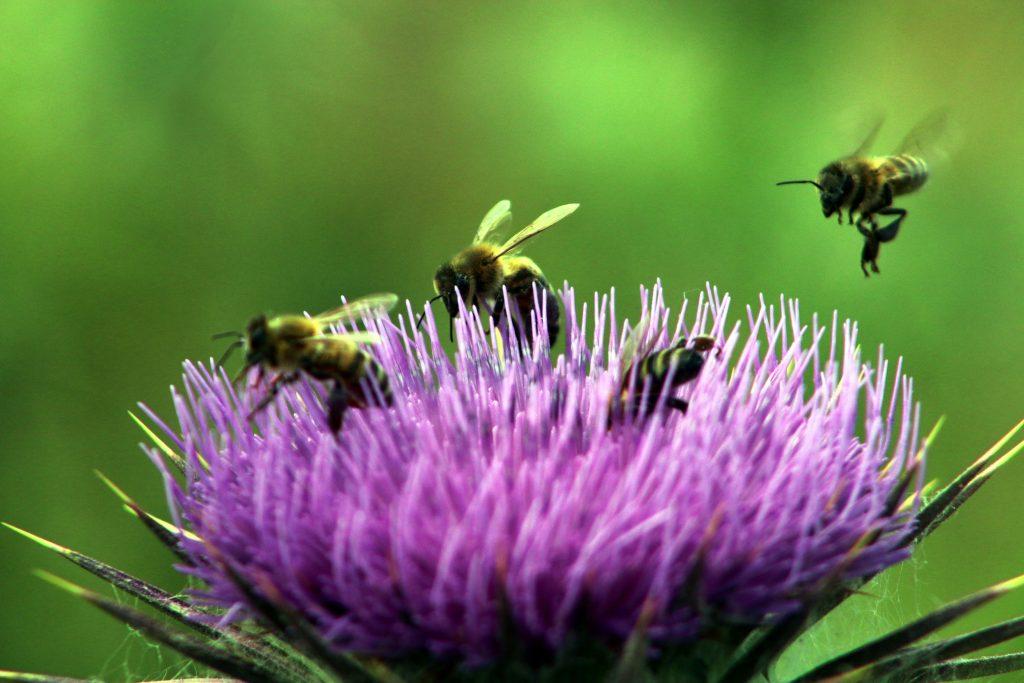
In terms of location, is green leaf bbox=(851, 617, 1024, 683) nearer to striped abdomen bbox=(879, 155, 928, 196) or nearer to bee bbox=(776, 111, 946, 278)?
bee bbox=(776, 111, 946, 278)

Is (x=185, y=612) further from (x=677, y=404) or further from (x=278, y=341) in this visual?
(x=677, y=404)

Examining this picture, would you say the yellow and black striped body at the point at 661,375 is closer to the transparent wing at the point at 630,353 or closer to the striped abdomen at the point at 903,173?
the transparent wing at the point at 630,353

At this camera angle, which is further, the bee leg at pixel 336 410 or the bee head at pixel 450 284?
the bee head at pixel 450 284

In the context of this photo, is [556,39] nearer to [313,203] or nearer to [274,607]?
[313,203]

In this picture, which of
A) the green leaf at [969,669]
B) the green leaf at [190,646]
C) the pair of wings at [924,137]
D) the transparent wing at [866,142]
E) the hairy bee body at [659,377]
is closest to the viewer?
the green leaf at [190,646]

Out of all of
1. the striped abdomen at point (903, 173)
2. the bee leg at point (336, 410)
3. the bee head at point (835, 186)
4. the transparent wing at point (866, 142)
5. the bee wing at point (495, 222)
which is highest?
the transparent wing at point (866, 142)

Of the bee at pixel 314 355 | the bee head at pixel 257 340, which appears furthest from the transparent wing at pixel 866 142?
the bee head at pixel 257 340

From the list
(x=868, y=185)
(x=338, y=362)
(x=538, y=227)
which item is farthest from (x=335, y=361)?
(x=868, y=185)
